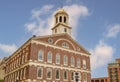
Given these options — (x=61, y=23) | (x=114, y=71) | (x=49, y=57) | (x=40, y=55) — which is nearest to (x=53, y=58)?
(x=49, y=57)

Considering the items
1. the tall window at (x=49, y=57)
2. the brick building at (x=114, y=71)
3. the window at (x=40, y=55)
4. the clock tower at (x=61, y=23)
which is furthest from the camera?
the brick building at (x=114, y=71)

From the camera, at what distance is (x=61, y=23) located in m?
A: 50.2

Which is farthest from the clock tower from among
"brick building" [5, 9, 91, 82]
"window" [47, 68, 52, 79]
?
"window" [47, 68, 52, 79]

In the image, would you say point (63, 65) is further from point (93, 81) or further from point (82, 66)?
point (93, 81)

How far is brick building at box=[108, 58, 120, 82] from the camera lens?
4434 inches

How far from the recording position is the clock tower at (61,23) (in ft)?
165

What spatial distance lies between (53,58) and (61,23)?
39.6 feet

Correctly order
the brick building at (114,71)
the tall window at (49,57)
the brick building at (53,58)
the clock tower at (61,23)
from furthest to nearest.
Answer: the brick building at (114,71) < the clock tower at (61,23) < the tall window at (49,57) < the brick building at (53,58)

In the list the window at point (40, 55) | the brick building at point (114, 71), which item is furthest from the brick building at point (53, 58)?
the brick building at point (114, 71)

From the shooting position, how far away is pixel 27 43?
41.2 m

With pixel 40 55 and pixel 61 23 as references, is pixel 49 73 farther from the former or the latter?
pixel 61 23

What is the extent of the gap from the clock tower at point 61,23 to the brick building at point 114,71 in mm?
73671

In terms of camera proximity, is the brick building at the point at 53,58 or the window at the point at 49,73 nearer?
the brick building at the point at 53,58

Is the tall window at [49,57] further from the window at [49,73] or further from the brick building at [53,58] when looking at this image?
the window at [49,73]
